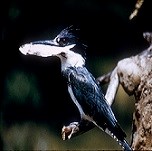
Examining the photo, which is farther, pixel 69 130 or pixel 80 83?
pixel 80 83

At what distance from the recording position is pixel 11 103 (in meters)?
2.20

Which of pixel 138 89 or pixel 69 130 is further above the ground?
pixel 138 89

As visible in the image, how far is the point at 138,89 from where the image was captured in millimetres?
1902

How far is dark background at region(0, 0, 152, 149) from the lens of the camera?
2.08 m

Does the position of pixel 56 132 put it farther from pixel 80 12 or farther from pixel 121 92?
pixel 80 12

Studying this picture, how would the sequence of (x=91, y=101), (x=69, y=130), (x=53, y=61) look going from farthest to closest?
(x=53, y=61) < (x=91, y=101) < (x=69, y=130)

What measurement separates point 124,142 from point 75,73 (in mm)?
339

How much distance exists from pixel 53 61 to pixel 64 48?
15 centimetres

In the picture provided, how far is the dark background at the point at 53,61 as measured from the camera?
208 cm

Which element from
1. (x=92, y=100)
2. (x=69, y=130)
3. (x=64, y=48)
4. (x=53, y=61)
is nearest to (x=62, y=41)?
(x=64, y=48)

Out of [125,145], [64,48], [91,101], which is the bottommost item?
[125,145]

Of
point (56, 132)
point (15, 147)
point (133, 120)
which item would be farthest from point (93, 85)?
point (15, 147)

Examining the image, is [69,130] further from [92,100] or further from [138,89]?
[138,89]

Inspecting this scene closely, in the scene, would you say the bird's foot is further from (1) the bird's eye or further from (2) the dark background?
(1) the bird's eye
